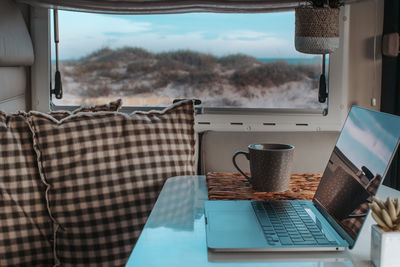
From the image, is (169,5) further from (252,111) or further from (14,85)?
(14,85)

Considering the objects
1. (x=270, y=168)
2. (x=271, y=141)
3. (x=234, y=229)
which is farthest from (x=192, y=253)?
(x=271, y=141)

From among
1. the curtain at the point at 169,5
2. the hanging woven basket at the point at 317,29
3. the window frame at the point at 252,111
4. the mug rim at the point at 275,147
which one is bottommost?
the mug rim at the point at 275,147

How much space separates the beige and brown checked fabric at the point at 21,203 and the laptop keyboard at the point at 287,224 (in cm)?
68

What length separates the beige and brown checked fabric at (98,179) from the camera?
150 cm

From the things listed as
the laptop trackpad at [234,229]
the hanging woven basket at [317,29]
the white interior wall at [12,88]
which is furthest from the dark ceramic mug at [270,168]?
the white interior wall at [12,88]

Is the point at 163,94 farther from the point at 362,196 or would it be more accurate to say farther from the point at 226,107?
the point at 362,196

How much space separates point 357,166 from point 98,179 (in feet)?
2.59

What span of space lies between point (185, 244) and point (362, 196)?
0.34 meters

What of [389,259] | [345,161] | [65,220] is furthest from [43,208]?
[389,259]

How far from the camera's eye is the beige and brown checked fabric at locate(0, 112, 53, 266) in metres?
1.47

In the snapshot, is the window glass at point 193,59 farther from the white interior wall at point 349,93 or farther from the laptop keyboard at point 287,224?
the laptop keyboard at point 287,224

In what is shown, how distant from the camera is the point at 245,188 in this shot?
1320 mm

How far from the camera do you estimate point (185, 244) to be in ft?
3.05

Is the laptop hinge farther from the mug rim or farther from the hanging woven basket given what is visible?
the hanging woven basket
